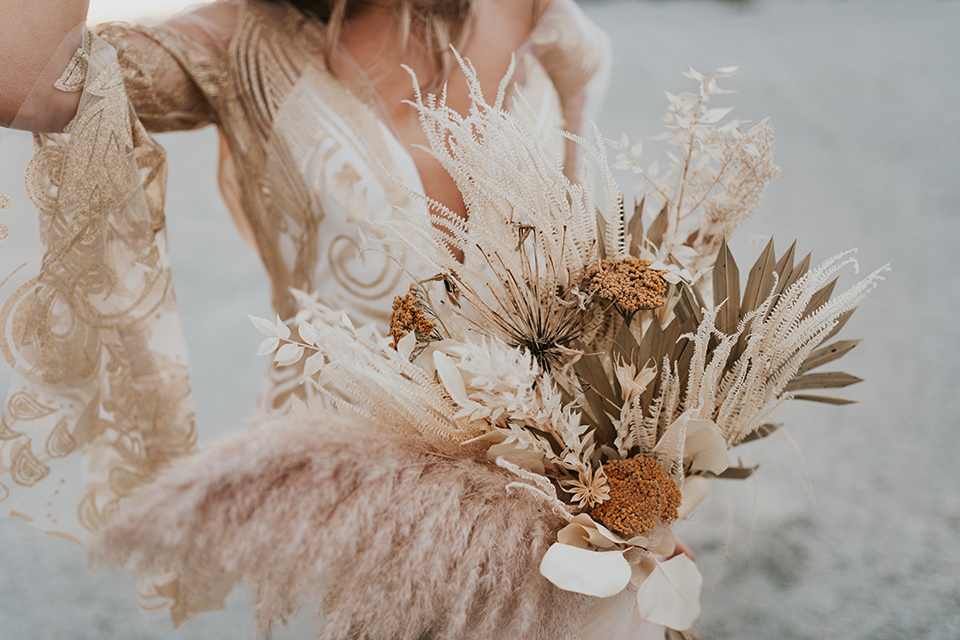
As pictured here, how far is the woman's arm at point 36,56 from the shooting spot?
0.48 meters

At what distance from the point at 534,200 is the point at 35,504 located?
0.58 m

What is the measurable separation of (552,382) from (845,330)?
1.97 metres

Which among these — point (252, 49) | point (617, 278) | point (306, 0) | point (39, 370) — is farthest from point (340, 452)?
point (306, 0)

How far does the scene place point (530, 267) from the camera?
0.39 m

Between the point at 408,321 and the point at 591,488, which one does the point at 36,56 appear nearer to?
the point at 408,321

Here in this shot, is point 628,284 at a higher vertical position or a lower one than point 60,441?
higher

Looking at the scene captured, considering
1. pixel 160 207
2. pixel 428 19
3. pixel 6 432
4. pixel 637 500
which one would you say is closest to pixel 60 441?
pixel 6 432

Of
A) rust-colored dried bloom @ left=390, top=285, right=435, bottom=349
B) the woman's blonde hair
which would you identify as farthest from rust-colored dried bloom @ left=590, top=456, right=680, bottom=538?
the woman's blonde hair

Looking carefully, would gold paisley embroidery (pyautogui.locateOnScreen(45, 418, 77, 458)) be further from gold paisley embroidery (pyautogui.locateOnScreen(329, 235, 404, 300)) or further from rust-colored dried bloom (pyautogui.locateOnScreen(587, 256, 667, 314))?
rust-colored dried bloom (pyautogui.locateOnScreen(587, 256, 667, 314))

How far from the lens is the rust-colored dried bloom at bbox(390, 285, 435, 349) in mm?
388

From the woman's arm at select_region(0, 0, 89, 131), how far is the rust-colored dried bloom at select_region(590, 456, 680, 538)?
56cm

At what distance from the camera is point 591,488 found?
367 mm

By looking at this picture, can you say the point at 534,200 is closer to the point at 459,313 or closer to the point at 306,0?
the point at 459,313

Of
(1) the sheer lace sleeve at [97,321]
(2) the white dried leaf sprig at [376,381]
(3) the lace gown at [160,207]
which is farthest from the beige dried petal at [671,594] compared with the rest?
(1) the sheer lace sleeve at [97,321]
